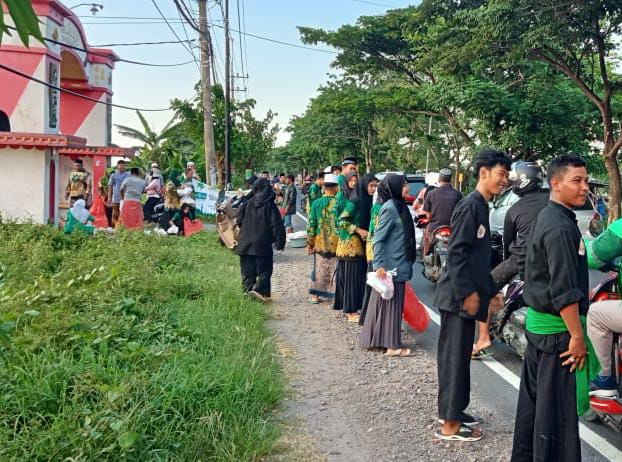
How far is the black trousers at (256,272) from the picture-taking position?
857 centimetres

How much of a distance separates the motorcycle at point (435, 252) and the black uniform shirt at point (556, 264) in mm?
5020

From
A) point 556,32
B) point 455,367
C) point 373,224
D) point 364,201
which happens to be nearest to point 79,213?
point 364,201

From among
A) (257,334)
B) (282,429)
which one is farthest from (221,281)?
(282,429)

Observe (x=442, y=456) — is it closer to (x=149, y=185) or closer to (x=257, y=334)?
(x=257, y=334)

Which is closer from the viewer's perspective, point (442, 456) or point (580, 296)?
point (580, 296)

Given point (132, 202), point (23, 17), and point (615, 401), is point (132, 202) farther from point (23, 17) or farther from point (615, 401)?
point (23, 17)

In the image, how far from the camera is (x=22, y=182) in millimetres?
13930

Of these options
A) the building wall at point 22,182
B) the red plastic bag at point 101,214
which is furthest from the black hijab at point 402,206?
the red plastic bag at point 101,214

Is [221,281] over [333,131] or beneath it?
beneath

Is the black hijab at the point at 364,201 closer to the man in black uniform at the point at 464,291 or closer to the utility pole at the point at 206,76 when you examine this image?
the man in black uniform at the point at 464,291

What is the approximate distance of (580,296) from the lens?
3227 millimetres

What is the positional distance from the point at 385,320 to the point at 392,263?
1.82ft

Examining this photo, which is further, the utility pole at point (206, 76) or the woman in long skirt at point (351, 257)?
the utility pole at point (206, 76)

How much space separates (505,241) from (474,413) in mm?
1625
